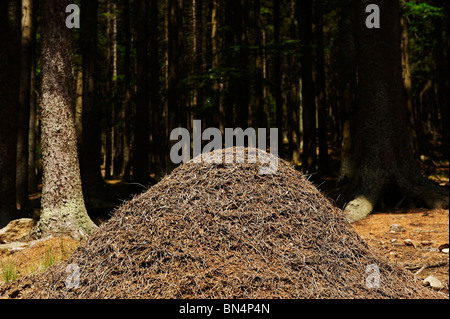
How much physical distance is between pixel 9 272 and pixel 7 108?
13.7ft

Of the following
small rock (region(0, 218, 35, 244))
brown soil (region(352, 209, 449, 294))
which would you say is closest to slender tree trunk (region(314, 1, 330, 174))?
brown soil (region(352, 209, 449, 294))

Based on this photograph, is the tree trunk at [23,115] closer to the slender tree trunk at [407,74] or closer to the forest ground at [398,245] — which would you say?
the forest ground at [398,245]

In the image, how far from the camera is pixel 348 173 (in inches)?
342

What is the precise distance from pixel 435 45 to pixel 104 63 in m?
16.7

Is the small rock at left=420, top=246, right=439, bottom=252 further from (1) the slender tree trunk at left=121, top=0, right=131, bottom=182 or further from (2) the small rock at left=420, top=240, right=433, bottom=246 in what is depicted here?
(1) the slender tree trunk at left=121, top=0, right=131, bottom=182

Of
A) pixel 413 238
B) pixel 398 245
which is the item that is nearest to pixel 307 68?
pixel 413 238

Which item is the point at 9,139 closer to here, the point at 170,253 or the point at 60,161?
the point at 60,161

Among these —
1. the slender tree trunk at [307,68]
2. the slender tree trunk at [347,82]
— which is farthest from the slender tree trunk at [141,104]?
the slender tree trunk at [347,82]

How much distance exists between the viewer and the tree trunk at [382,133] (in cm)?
661

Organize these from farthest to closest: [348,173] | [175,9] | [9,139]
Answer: [175,9]
[348,173]
[9,139]

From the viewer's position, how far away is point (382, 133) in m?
6.80

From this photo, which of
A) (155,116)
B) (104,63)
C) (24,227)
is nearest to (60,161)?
(24,227)

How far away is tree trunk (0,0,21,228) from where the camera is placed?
741cm

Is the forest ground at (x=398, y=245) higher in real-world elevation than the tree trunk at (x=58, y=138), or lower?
lower
